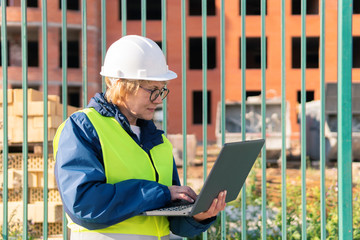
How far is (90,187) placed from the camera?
1558mm

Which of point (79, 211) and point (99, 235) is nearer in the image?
point (79, 211)

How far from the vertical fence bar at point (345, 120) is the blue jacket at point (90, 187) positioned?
1560 mm

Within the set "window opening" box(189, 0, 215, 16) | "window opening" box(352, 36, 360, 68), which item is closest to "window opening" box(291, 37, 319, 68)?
"window opening" box(352, 36, 360, 68)

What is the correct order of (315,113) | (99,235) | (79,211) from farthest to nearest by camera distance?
(315,113) → (99,235) → (79,211)

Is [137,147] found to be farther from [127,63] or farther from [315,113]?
[315,113]

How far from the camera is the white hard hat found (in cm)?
175

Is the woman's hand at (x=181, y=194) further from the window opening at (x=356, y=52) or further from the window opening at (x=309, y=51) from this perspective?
the window opening at (x=356, y=52)

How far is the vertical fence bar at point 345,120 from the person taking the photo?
2.88 m

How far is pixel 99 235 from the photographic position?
1697 mm

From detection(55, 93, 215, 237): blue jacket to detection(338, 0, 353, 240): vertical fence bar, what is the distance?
156 cm

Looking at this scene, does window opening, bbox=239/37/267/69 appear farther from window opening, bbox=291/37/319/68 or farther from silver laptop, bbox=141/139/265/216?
silver laptop, bbox=141/139/265/216

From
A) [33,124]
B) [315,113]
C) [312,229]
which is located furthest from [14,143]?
[315,113]

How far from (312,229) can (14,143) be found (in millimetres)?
2761

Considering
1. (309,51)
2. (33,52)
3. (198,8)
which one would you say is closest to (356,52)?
(309,51)
